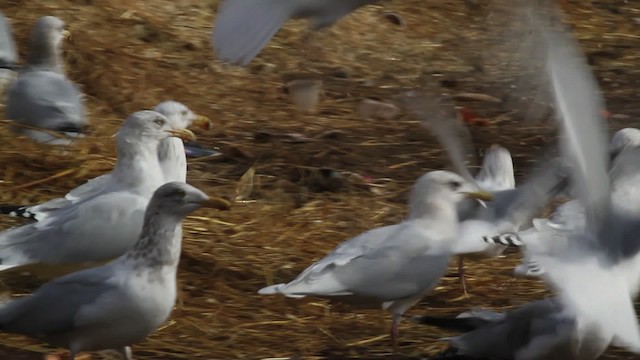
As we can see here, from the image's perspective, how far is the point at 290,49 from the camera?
614 centimetres

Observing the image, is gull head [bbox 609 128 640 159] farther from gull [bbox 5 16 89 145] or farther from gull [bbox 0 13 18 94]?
gull [bbox 0 13 18 94]

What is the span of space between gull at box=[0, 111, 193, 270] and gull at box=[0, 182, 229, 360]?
428 mm

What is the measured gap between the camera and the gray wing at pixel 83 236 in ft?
11.6

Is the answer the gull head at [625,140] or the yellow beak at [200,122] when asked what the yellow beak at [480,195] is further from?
the yellow beak at [200,122]

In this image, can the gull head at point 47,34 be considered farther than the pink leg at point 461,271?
Yes

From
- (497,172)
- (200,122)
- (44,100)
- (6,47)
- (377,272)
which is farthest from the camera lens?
(6,47)

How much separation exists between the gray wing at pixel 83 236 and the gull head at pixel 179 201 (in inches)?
16.9

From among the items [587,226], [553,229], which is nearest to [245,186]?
[553,229]

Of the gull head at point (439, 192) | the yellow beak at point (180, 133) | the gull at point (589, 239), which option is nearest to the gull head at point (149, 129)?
the yellow beak at point (180, 133)

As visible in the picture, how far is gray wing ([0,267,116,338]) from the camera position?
9.80 ft

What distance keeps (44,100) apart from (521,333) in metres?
2.15

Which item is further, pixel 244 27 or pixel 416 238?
pixel 416 238

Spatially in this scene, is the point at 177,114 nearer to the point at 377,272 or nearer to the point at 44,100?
the point at 44,100

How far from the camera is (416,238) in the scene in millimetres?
3393
